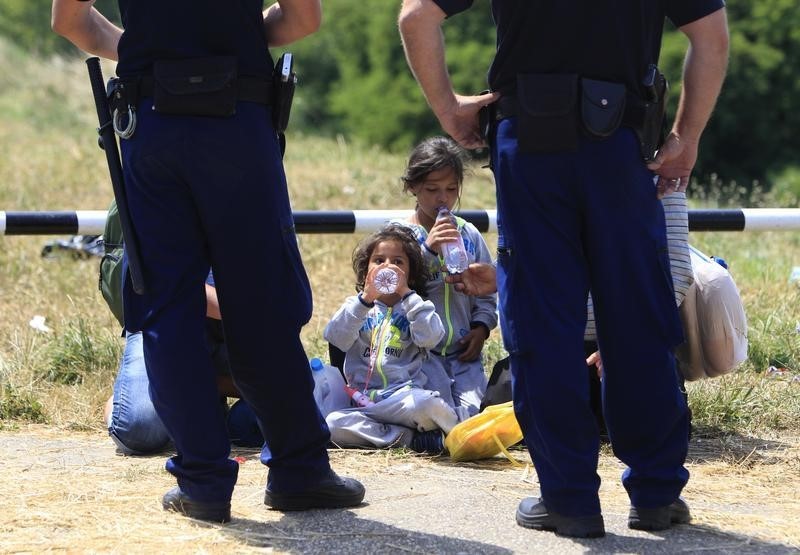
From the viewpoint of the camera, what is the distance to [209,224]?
3.48 m

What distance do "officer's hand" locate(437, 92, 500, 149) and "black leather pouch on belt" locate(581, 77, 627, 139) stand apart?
0.28 meters

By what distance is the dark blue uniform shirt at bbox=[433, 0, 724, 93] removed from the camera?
10.9 feet

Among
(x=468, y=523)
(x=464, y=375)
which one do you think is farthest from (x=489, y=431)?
(x=468, y=523)

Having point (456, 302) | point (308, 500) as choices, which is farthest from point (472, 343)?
point (308, 500)

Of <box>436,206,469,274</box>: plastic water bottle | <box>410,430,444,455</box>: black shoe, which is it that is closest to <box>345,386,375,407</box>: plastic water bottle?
<box>410,430,444,455</box>: black shoe

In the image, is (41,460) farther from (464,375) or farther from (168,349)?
(464,375)

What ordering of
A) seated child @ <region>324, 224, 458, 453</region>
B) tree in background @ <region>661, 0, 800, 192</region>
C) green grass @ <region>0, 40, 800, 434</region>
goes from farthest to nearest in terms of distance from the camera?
tree in background @ <region>661, 0, 800, 192</region> < green grass @ <region>0, 40, 800, 434</region> < seated child @ <region>324, 224, 458, 453</region>

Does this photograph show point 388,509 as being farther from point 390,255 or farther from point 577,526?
point 390,255

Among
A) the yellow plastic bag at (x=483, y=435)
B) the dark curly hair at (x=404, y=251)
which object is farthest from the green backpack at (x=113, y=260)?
the yellow plastic bag at (x=483, y=435)

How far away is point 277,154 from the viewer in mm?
3564

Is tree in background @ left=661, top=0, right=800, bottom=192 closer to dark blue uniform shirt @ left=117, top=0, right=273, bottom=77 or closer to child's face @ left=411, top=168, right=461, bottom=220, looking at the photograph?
child's face @ left=411, top=168, right=461, bottom=220

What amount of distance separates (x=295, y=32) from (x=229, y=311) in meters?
0.83

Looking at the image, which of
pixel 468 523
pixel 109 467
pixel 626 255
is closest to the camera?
pixel 626 255

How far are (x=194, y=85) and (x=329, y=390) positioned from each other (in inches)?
72.3
